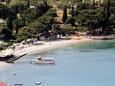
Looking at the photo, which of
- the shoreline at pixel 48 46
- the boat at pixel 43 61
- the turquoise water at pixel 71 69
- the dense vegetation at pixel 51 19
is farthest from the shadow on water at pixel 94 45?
the boat at pixel 43 61

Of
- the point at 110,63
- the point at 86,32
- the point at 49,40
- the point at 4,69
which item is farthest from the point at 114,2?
the point at 4,69

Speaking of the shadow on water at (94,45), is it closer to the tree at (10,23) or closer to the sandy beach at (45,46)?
the sandy beach at (45,46)

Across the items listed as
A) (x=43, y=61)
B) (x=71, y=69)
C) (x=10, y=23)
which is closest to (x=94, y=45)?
(x=10, y=23)

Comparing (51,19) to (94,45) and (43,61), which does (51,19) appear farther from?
(43,61)

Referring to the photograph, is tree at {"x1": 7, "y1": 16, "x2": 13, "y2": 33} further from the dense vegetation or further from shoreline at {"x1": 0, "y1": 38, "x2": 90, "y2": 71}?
shoreline at {"x1": 0, "y1": 38, "x2": 90, "y2": 71}

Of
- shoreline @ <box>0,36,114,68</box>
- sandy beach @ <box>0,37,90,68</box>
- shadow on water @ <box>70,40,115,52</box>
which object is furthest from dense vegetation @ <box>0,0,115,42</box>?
shadow on water @ <box>70,40,115,52</box>

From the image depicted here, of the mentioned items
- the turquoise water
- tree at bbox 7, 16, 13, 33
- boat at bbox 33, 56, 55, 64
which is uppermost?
tree at bbox 7, 16, 13, 33

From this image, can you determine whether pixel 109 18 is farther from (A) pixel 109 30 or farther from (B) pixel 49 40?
(B) pixel 49 40
